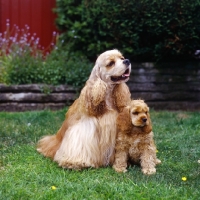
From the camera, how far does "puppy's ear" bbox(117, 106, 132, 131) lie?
4.83 m

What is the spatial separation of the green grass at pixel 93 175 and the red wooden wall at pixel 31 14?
132 inches

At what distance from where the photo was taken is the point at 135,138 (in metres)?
4.90

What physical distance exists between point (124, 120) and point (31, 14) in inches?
223

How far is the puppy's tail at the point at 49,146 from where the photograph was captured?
5496 millimetres

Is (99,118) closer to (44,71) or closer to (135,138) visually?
(135,138)

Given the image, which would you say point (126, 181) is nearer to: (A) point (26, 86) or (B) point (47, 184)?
(B) point (47, 184)

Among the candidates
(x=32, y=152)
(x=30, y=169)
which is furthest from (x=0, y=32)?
(x=30, y=169)

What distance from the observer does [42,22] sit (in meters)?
9.90

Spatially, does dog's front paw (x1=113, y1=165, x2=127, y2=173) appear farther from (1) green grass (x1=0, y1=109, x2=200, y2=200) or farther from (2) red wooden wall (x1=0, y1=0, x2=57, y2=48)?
(2) red wooden wall (x1=0, y1=0, x2=57, y2=48)

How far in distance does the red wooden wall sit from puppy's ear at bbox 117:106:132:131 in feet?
17.7

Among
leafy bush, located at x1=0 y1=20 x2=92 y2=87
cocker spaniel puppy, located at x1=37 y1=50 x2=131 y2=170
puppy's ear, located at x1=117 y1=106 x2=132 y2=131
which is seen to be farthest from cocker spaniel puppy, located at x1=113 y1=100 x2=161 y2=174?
leafy bush, located at x1=0 y1=20 x2=92 y2=87

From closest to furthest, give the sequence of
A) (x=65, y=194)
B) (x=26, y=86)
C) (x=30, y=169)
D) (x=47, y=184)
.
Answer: (x=65, y=194) → (x=47, y=184) → (x=30, y=169) → (x=26, y=86)

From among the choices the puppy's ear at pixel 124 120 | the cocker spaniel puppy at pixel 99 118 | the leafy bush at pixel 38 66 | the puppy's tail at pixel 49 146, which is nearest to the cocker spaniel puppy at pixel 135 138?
the puppy's ear at pixel 124 120

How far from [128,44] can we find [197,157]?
3.45 meters
